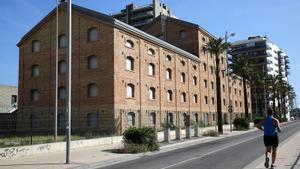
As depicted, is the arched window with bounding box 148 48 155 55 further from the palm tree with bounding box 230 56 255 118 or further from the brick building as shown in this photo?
the palm tree with bounding box 230 56 255 118

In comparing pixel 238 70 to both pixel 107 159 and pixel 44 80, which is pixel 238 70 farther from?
pixel 107 159

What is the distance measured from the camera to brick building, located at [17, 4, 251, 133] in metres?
37.8

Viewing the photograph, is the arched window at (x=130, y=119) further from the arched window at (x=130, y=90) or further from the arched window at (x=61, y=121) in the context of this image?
the arched window at (x=61, y=121)

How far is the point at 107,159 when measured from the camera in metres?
18.6

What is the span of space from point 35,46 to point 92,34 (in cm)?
881

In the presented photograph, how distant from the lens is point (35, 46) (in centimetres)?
4534

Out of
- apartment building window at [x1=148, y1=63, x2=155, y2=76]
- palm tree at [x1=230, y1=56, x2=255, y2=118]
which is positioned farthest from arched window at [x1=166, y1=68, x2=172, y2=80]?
palm tree at [x1=230, y1=56, x2=255, y2=118]

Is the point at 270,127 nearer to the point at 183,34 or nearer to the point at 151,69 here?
the point at 151,69

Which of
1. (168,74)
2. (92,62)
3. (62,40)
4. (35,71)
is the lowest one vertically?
(168,74)

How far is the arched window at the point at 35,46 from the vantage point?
147 feet

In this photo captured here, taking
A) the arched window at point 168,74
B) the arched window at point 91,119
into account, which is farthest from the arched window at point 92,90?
the arched window at point 168,74

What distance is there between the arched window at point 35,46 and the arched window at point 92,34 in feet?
24.8

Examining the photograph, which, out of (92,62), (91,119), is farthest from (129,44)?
(91,119)

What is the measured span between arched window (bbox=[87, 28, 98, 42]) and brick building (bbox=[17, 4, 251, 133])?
11cm
